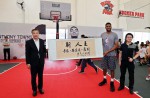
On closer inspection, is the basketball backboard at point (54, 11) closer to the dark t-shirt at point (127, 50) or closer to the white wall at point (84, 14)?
the white wall at point (84, 14)

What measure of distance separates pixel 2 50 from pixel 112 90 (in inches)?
339

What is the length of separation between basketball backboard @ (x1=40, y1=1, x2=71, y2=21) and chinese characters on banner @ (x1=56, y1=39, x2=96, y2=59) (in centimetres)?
603

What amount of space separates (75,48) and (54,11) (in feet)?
20.7

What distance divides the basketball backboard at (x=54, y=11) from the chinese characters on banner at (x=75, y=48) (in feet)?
19.8

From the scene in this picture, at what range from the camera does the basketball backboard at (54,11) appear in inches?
361

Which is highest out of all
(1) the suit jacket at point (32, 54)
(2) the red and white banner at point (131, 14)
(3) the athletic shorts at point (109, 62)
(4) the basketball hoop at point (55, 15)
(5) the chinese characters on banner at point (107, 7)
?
(5) the chinese characters on banner at point (107, 7)

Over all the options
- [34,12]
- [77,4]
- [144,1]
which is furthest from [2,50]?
[144,1]

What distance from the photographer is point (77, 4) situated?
12414mm

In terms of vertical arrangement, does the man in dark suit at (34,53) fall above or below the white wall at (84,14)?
below

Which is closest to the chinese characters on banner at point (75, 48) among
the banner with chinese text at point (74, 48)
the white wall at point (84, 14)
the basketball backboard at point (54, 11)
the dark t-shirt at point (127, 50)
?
the banner with chinese text at point (74, 48)

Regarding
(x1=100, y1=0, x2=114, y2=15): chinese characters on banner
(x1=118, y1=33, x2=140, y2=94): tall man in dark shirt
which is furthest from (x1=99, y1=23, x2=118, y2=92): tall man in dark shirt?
(x1=100, y1=0, x2=114, y2=15): chinese characters on banner

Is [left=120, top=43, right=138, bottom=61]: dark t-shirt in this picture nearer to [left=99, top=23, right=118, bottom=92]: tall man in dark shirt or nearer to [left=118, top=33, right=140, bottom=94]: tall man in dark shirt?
[left=118, top=33, right=140, bottom=94]: tall man in dark shirt

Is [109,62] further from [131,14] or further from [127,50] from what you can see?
[131,14]

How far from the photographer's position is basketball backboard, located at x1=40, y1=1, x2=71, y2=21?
9172 millimetres
